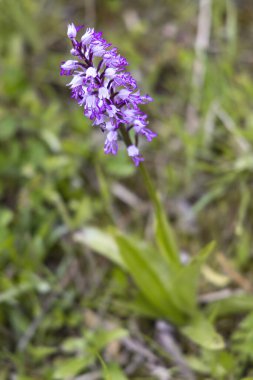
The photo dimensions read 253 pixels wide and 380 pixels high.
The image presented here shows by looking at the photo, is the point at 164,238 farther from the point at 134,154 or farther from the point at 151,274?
the point at 134,154

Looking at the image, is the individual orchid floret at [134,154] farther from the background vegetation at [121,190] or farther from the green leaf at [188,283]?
the background vegetation at [121,190]

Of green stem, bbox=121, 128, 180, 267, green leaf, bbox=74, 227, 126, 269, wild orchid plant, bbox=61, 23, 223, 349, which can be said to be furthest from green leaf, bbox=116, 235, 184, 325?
green leaf, bbox=74, 227, 126, 269

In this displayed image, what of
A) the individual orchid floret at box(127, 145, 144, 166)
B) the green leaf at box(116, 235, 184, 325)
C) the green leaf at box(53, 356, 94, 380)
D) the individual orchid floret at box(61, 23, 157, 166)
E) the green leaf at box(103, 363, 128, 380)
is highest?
the individual orchid floret at box(61, 23, 157, 166)

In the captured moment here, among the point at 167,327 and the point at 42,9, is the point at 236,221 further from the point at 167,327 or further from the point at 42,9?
the point at 42,9

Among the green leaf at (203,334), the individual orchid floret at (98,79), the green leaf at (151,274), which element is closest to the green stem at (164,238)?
the green leaf at (151,274)

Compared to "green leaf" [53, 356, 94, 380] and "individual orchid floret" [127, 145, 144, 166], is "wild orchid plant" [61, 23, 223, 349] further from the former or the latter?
"green leaf" [53, 356, 94, 380]

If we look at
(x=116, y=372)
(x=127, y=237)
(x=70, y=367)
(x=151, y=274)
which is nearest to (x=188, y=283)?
(x=151, y=274)
